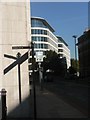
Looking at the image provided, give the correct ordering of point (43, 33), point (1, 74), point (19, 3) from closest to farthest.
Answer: point (1, 74) → point (19, 3) → point (43, 33)

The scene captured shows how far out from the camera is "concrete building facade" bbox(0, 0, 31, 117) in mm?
13758

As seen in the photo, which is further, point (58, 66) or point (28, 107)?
point (58, 66)

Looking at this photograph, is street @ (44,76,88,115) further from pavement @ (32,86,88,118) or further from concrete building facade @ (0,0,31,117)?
concrete building facade @ (0,0,31,117)

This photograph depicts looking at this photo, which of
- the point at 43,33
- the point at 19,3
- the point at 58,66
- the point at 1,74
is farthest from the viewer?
the point at 43,33

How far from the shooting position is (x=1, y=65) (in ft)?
44.8

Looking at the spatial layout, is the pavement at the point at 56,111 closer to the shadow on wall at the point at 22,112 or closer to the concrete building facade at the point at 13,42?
the shadow on wall at the point at 22,112

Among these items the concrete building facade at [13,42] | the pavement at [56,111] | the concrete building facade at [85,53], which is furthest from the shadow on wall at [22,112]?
the concrete building facade at [85,53]

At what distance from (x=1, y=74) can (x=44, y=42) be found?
139 meters

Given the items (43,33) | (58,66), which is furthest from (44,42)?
(58,66)

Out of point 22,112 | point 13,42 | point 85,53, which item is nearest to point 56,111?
point 22,112

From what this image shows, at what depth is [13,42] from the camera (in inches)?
558

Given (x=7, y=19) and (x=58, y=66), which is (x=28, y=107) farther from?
(x=58, y=66)

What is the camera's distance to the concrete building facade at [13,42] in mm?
13758

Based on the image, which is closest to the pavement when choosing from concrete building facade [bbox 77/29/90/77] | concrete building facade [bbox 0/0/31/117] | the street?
the street
